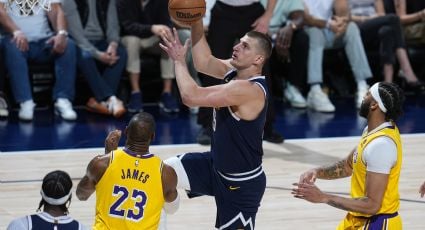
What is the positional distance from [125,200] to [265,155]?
12.5ft

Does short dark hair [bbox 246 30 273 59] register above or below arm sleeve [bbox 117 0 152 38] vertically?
above

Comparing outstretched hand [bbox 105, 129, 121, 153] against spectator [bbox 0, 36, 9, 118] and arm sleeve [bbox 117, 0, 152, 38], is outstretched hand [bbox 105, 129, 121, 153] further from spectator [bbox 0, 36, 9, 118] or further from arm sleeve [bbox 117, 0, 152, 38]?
arm sleeve [bbox 117, 0, 152, 38]

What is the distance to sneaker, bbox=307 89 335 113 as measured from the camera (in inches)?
408

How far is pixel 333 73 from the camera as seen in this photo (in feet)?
37.0

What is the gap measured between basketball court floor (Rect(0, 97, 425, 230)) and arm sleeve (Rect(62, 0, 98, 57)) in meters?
0.72

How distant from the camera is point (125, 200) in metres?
4.80

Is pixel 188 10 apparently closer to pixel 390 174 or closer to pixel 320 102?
pixel 390 174

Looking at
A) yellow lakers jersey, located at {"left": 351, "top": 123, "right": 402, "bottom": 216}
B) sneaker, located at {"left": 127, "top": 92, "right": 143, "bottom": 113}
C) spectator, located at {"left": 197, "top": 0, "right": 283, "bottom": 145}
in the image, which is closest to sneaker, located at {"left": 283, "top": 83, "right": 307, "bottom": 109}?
sneaker, located at {"left": 127, "top": 92, "right": 143, "bottom": 113}

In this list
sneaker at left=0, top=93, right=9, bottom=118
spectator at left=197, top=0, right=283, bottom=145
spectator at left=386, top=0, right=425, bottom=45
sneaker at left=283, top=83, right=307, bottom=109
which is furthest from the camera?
spectator at left=386, top=0, right=425, bottom=45

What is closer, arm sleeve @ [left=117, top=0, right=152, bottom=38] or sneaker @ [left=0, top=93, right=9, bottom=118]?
sneaker @ [left=0, top=93, right=9, bottom=118]

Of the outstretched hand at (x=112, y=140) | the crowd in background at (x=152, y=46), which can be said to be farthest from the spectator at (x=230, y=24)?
the outstretched hand at (x=112, y=140)

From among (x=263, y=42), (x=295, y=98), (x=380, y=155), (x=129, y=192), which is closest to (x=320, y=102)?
(x=295, y=98)

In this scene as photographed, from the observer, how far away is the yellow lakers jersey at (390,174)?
4.98 meters

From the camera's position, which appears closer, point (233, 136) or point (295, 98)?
point (233, 136)
